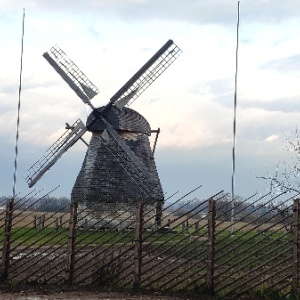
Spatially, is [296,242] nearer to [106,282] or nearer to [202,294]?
[202,294]

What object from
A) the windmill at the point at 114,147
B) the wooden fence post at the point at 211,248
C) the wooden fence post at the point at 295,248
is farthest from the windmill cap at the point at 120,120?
the wooden fence post at the point at 295,248

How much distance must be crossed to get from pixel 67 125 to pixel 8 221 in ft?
71.5

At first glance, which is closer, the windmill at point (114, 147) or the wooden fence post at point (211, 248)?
the wooden fence post at point (211, 248)

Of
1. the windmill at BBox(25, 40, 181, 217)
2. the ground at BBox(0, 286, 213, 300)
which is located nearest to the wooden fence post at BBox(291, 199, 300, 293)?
the ground at BBox(0, 286, 213, 300)

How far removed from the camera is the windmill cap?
3531cm

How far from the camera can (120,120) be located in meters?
35.5

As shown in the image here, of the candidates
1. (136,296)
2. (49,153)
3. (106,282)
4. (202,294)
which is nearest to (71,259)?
(106,282)

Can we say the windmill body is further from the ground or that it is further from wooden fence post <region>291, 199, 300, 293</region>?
wooden fence post <region>291, 199, 300, 293</region>

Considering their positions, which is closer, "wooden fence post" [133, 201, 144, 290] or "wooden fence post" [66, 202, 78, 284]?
"wooden fence post" [133, 201, 144, 290]

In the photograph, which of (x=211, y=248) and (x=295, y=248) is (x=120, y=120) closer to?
(x=211, y=248)

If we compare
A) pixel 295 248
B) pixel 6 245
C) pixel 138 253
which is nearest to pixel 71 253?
pixel 138 253

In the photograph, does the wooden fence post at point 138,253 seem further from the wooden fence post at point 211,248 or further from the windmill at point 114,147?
the windmill at point 114,147

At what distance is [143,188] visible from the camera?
35438mm

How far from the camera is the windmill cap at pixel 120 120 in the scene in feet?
116
